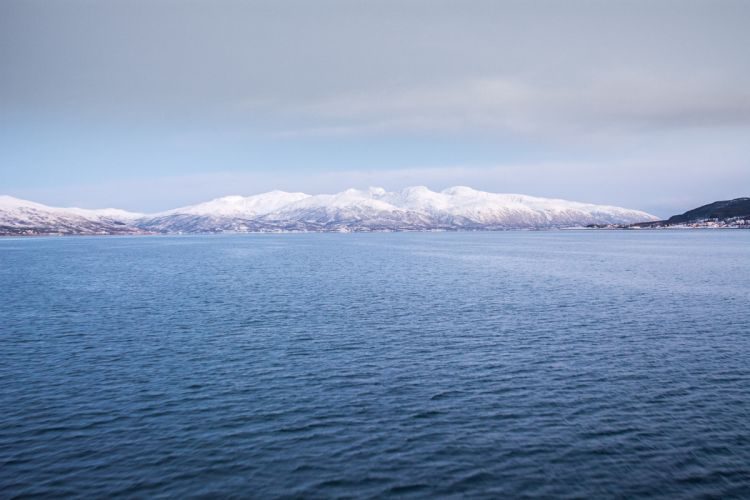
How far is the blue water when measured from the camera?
26.2 meters

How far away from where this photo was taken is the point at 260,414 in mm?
34406

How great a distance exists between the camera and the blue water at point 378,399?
26234 millimetres

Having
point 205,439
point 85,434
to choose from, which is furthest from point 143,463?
point 85,434

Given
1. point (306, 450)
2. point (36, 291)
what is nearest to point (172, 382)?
point (306, 450)

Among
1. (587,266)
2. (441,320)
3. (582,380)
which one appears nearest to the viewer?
(582,380)

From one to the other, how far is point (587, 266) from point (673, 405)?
115274 millimetres

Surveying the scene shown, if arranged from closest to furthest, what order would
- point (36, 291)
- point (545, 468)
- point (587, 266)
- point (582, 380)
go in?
point (545, 468)
point (582, 380)
point (36, 291)
point (587, 266)

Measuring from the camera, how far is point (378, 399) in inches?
1449

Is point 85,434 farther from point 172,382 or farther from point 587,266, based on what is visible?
point 587,266

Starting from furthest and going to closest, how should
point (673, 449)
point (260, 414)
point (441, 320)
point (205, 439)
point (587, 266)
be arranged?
point (587, 266), point (441, 320), point (260, 414), point (205, 439), point (673, 449)

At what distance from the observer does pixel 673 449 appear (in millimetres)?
28625

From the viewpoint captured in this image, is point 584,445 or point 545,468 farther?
point 584,445

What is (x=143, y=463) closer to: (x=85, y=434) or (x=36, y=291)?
(x=85, y=434)

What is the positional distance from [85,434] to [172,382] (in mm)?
9890
